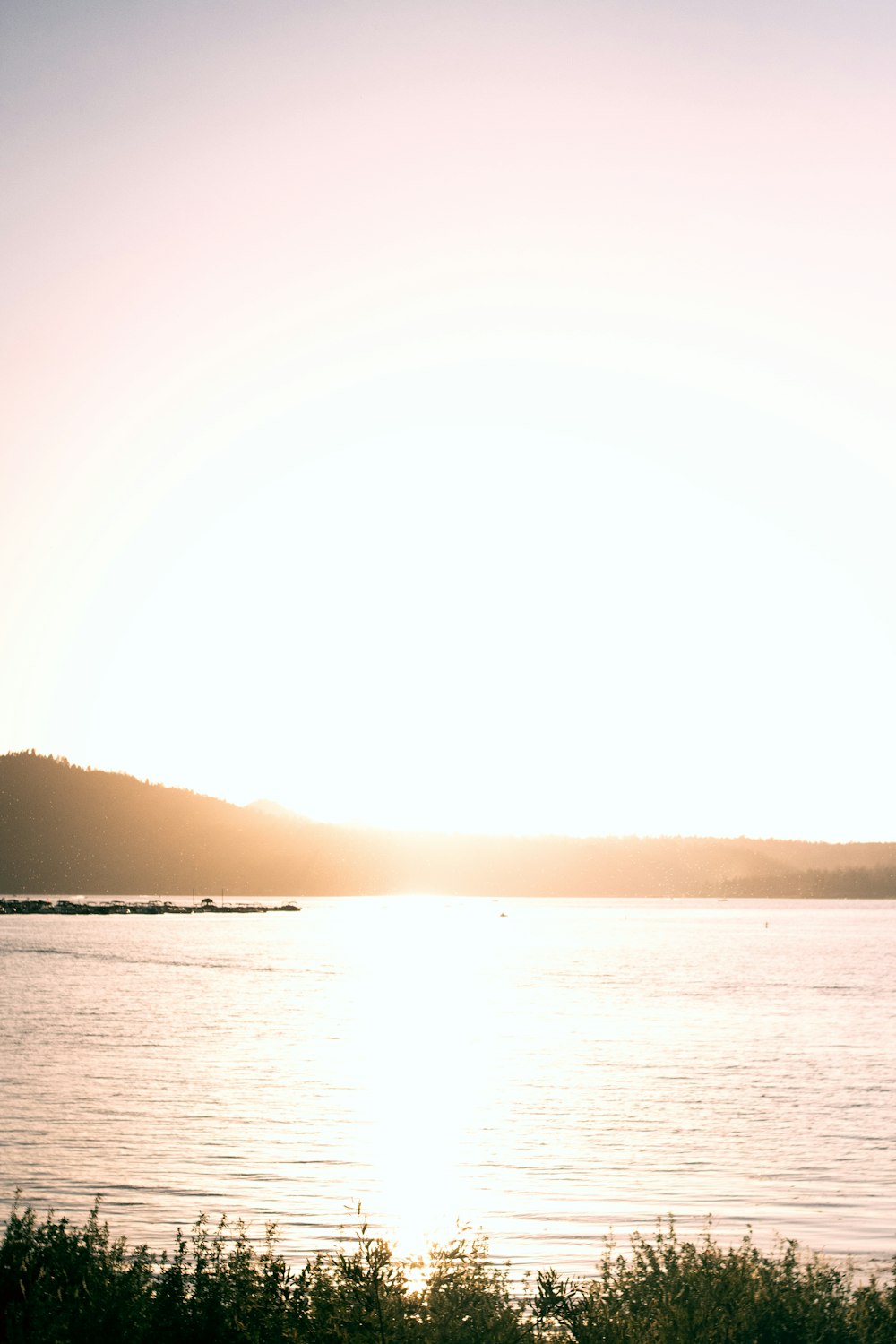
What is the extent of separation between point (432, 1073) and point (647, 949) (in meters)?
134

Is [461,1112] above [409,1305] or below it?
below

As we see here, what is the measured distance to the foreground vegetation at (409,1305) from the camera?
53.9ft

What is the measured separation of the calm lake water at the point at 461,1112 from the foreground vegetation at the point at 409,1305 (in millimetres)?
8880

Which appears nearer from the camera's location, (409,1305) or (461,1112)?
(409,1305)

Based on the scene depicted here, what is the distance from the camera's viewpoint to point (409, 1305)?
55.2ft

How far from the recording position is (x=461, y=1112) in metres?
50.8

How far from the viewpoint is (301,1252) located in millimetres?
27062

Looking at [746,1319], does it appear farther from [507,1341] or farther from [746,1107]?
[746,1107]

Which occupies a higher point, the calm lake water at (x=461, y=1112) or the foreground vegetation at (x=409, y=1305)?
the foreground vegetation at (x=409, y=1305)

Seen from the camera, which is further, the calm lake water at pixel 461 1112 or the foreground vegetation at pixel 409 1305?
the calm lake water at pixel 461 1112

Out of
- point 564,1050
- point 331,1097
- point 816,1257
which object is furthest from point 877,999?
point 816,1257

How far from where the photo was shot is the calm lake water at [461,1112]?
107ft

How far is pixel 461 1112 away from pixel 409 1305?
1384 inches

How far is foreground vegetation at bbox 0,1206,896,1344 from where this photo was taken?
16.4 m
